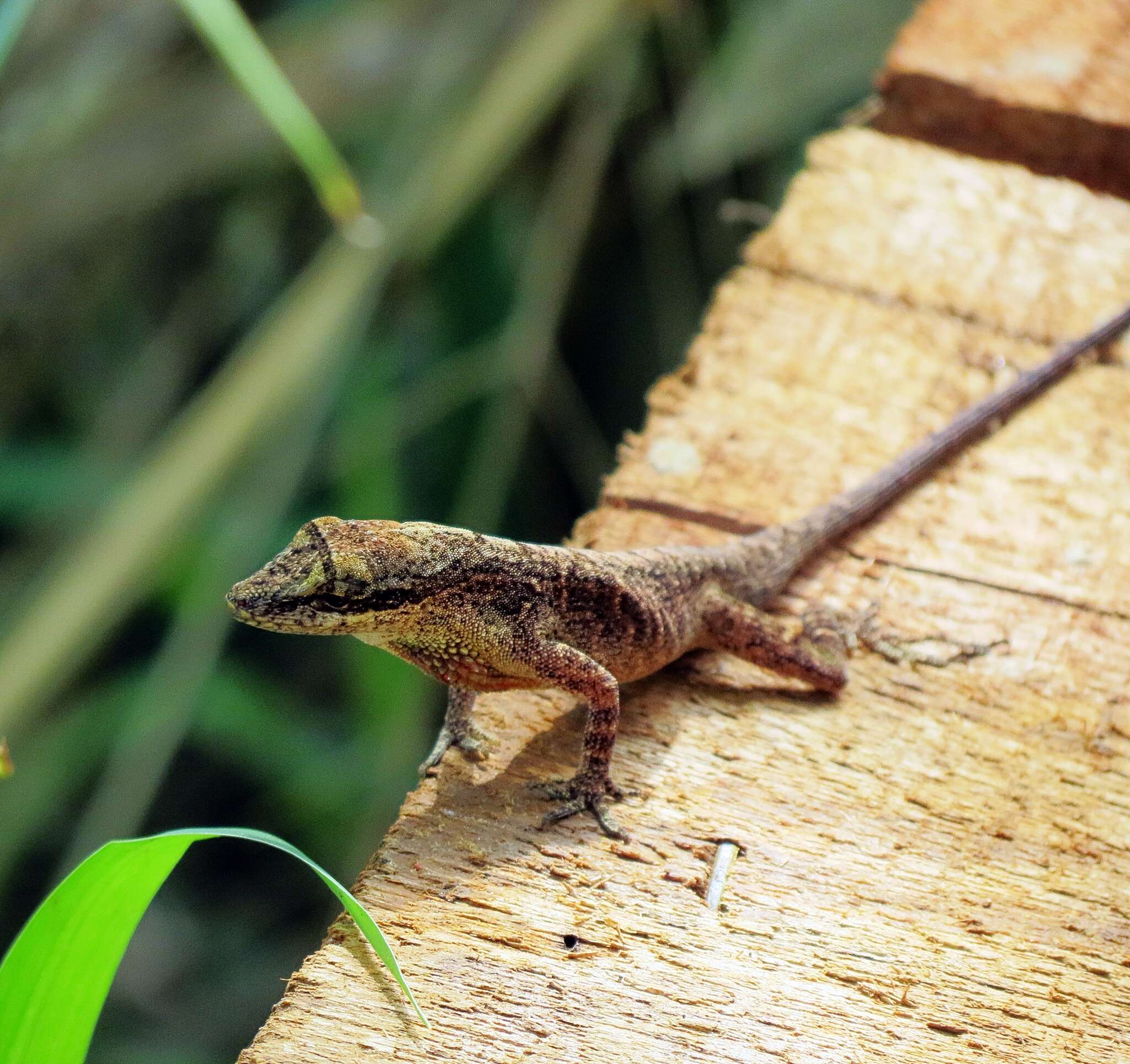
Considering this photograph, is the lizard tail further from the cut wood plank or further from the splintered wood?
the cut wood plank

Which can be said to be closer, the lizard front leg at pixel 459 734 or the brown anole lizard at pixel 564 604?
the brown anole lizard at pixel 564 604

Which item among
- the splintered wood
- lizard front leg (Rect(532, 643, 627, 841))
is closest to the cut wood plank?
the splintered wood

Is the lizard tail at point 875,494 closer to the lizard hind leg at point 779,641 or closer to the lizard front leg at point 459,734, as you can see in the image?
the lizard hind leg at point 779,641

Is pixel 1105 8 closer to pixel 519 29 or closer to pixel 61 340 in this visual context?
pixel 519 29

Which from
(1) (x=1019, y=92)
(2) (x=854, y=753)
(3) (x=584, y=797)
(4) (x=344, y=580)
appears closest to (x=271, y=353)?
(4) (x=344, y=580)

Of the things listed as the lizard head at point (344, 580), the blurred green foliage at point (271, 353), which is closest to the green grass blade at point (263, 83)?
the lizard head at point (344, 580)

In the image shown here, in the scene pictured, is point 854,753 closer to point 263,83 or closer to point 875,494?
point 875,494

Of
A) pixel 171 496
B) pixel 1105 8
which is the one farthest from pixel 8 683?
pixel 1105 8

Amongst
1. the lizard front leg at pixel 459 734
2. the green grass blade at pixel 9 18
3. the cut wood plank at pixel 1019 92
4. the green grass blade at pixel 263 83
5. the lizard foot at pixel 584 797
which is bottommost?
the lizard foot at pixel 584 797
